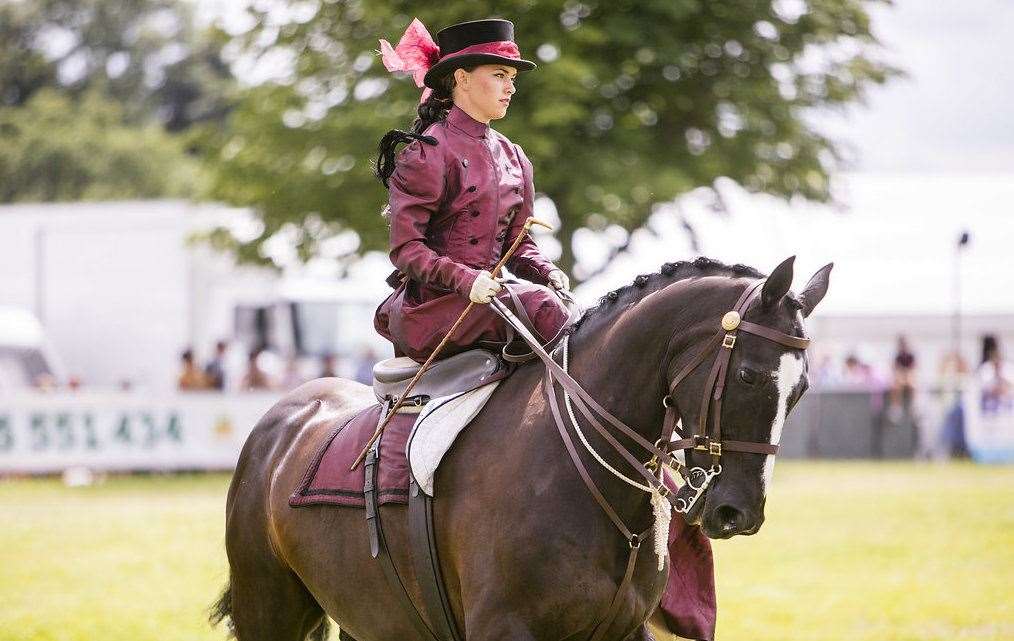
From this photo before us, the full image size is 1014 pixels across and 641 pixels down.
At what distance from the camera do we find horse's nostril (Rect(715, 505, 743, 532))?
4.05 m

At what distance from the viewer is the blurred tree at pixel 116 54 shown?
6384cm

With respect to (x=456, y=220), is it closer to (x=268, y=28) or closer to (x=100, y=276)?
(x=268, y=28)

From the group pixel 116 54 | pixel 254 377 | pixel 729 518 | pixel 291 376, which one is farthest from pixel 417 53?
pixel 116 54

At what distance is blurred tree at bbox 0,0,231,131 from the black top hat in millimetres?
59954

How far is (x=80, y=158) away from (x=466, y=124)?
55.9 meters

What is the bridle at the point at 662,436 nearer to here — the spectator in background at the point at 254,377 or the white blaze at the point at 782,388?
the white blaze at the point at 782,388

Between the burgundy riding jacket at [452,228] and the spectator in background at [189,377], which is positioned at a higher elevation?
the burgundy riding jacket at [452,228]

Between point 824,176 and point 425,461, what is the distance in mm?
17498

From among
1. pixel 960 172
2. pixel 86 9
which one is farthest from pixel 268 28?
pixel 86 9

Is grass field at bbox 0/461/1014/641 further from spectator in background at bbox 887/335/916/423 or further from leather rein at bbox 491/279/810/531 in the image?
leather rein at bbox 491/279/810/531

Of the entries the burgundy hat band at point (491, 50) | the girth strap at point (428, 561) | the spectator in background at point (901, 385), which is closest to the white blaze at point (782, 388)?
the girth strap at point (428, 561)

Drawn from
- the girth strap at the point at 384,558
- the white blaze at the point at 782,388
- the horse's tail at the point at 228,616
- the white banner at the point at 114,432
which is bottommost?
the white banner at the point at 114,432

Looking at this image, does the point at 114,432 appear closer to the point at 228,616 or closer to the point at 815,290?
the point at 228,616

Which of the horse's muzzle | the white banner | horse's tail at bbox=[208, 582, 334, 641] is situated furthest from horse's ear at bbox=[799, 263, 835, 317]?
the white banner
